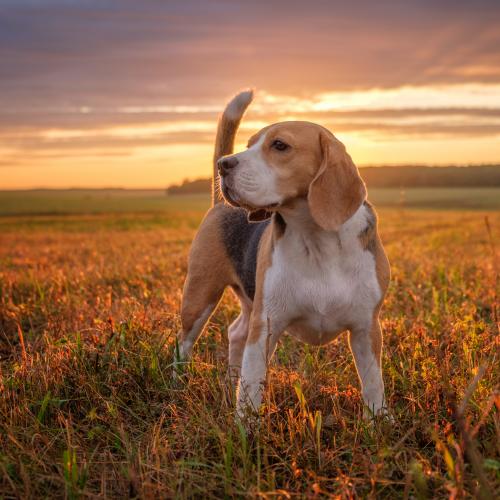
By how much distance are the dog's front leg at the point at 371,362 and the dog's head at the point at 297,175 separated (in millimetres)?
781

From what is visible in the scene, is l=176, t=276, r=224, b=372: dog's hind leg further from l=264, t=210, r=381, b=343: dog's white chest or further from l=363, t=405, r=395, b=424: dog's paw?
l=363, t=405, r=395, b=424: dog's paw

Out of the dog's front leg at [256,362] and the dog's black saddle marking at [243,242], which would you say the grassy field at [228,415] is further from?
the dog's black saddle marking at [243,242]

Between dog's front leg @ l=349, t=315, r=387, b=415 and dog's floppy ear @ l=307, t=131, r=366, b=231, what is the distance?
0.76 meters

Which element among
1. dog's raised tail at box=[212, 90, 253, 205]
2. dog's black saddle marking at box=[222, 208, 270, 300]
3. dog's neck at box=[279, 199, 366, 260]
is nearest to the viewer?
dog's neck at box=[279, 199, 366, 260]

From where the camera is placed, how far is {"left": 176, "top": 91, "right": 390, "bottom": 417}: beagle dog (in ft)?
11.7

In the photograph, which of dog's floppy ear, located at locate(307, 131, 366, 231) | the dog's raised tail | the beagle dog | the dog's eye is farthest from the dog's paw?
the dog's raised tail

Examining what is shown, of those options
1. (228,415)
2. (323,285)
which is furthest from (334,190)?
(228,415)

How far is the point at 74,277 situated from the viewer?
9047 mm

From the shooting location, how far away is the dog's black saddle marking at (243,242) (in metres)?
4.59

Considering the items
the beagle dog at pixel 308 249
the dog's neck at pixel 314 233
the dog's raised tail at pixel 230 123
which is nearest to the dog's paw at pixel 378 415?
the beagle dog at pixel 308 249

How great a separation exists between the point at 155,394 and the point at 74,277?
16.8 ft

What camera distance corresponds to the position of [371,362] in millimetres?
3951

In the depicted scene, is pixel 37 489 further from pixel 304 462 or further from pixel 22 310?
pixel 22 310

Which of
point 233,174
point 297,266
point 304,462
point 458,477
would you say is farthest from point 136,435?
point 458,477
